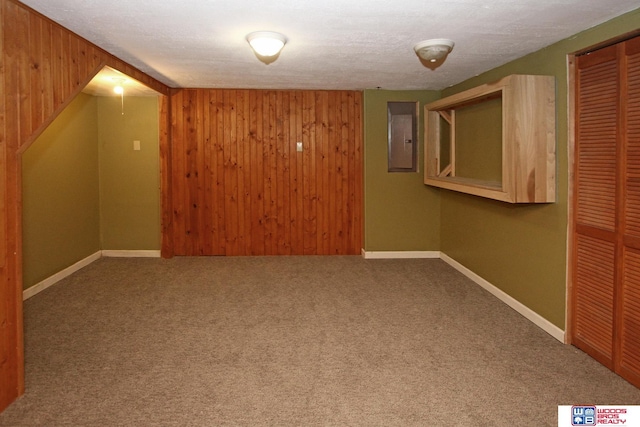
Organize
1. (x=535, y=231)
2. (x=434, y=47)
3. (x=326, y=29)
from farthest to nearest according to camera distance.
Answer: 1. (x=535, y=231)
2. (x=434, y=47)
3. (x=326, y=29)

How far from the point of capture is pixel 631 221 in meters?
2.70

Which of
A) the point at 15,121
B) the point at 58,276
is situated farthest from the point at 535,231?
the point at 58,276

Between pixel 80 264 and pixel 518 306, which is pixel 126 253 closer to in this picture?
pixel 80 264

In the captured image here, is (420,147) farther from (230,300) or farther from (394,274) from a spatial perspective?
(230,300)

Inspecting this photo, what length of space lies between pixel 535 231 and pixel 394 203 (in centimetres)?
252

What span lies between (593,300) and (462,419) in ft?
4.40

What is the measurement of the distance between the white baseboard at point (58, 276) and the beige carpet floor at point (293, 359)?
101 mm

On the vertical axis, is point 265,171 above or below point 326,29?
below

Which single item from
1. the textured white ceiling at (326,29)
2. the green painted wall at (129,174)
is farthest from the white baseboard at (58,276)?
the textured white ceiling at (326,29)

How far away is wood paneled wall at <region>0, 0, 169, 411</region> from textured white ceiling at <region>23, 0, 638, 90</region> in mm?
188

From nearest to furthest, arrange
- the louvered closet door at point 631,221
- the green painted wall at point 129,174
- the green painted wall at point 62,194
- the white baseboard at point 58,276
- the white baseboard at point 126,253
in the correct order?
1. the louvered closet door at point 631,221
2. the white baseboard at point 58,276
3. the green painted wall at point 62,194
4. the green painted wall at point 129,174
5. the white baseboard at point 126,253

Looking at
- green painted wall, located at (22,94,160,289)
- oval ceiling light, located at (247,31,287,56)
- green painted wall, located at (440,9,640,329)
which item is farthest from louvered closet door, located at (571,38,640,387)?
green painted wall, located at (22,94,160,289)

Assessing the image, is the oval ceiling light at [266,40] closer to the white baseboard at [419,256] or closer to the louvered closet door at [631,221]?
the louvered closet door at [631,221]

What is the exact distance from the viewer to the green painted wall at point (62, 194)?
14.7 feet
